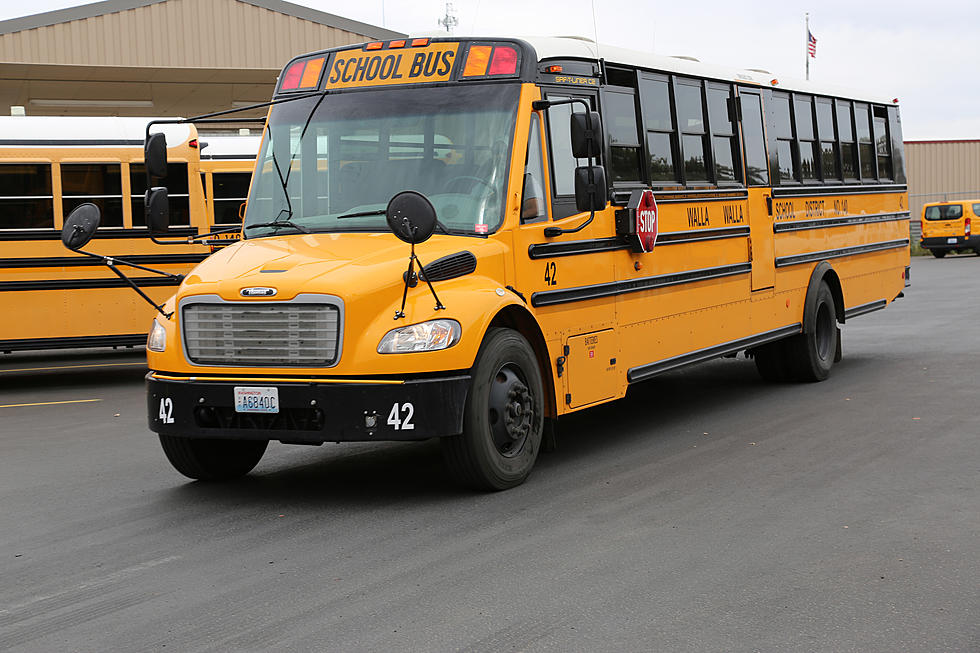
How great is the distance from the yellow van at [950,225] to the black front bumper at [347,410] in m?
38.9

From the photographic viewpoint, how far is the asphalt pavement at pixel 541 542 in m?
4.68

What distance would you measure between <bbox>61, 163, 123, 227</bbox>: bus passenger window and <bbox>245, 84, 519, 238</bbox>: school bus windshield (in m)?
6.39

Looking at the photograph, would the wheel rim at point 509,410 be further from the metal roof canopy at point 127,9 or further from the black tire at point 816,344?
the metal roof canopy at point 127,9

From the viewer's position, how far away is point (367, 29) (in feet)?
87.8

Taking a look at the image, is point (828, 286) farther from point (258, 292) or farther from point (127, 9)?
point (127, 9)

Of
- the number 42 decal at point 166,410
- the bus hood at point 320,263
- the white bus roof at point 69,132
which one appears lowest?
the number 42 decal at point 166,410

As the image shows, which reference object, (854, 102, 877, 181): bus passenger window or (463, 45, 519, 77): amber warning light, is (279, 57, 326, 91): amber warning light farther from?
(854, 102, 877, 181): bus passenger window

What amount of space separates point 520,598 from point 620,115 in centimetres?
467

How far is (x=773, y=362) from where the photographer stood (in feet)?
39.4

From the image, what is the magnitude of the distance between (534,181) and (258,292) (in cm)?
193

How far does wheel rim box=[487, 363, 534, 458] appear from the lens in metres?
7.10

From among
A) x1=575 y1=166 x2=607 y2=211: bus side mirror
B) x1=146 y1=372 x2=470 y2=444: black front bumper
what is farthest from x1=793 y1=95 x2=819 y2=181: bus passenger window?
x1=146 y1=372 x2=470 y2=444: black front bumper

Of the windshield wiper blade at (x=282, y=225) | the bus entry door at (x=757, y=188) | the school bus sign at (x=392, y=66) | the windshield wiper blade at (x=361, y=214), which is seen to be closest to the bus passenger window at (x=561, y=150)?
the school bus sign at (x=392, y=66)

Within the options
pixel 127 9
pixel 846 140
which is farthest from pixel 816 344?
pixel 127 9
